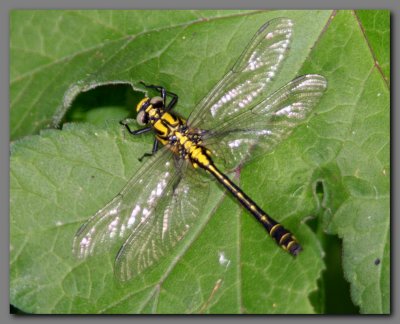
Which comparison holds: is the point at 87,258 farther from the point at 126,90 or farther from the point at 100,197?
the point at 126,90

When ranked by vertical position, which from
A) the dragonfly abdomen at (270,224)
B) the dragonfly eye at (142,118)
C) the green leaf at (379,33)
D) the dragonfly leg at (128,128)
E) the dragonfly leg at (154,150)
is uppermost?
the green leaf at (379,33)

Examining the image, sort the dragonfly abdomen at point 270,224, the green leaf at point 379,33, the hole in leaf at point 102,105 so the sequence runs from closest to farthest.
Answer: the dragonfly abdomen at point 270,224 → the green leaf at point 379,33 → the hole in leaf at point 102,105

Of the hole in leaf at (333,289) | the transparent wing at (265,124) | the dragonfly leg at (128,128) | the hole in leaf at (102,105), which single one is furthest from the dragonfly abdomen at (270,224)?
the hole in leaf at (102,105)

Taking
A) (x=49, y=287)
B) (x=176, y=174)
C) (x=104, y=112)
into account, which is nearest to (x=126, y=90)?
(x=104, y=112)

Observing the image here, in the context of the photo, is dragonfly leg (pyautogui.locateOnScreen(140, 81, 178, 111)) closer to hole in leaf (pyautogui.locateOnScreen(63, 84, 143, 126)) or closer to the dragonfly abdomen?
hole in leaf (pyautogui.locateOnScreen(63, 84, 143, 126))

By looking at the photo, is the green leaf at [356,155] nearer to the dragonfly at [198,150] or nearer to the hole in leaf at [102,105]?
the dragonfly at [198,150]

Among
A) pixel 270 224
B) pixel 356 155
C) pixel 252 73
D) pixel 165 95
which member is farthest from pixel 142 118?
pixel 356 155
